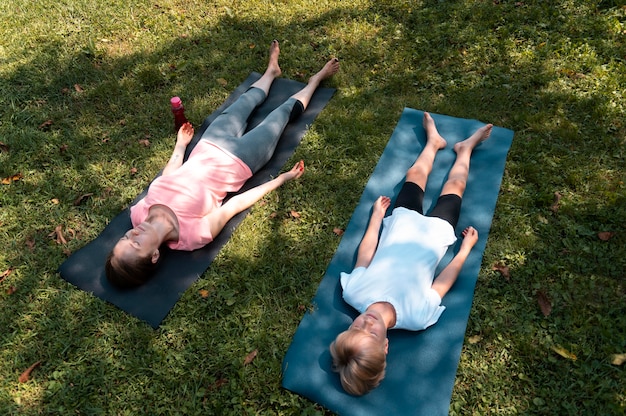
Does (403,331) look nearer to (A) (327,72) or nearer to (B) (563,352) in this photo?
(B) (563,352)

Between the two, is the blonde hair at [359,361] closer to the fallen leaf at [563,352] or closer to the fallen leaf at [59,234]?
the fallen leaf at [563,352]

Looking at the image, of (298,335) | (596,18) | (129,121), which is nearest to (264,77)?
(129,121)

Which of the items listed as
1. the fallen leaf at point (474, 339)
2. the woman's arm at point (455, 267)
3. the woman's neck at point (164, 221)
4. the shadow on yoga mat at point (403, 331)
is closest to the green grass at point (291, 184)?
the fallen leaf at point (474, 339)

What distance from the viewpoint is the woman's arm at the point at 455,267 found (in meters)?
3.71

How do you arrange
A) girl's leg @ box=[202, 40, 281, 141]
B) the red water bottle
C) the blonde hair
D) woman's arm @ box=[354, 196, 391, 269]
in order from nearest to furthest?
the blonde hair < woman's arm @ box=[354, 196, 391, 269] < girl's leg @ box=[202, 40, 281, 141] < the red water bottle

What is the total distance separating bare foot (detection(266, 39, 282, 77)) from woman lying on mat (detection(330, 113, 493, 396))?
228 cm

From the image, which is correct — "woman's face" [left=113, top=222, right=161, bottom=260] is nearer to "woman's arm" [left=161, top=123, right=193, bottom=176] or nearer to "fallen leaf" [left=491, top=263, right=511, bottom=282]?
"woman's arm" [left=161, top=123, right=193, bottom=176]

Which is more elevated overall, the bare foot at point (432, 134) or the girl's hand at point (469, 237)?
the bare foot at point (432, 134)

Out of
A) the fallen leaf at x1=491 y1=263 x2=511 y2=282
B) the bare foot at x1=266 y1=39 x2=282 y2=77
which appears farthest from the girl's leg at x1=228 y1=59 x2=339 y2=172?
the fallen leaf at x1=491 y1=263 x2=511 y2=282

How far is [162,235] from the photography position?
3.99m

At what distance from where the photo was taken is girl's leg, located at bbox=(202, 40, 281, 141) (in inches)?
187

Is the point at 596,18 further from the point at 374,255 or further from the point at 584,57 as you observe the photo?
the point at 374,255

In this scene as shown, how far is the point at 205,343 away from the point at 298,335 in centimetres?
77

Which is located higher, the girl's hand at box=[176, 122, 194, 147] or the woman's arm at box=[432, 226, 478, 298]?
the girl's hand at box=[176, 122, 194, 147]
